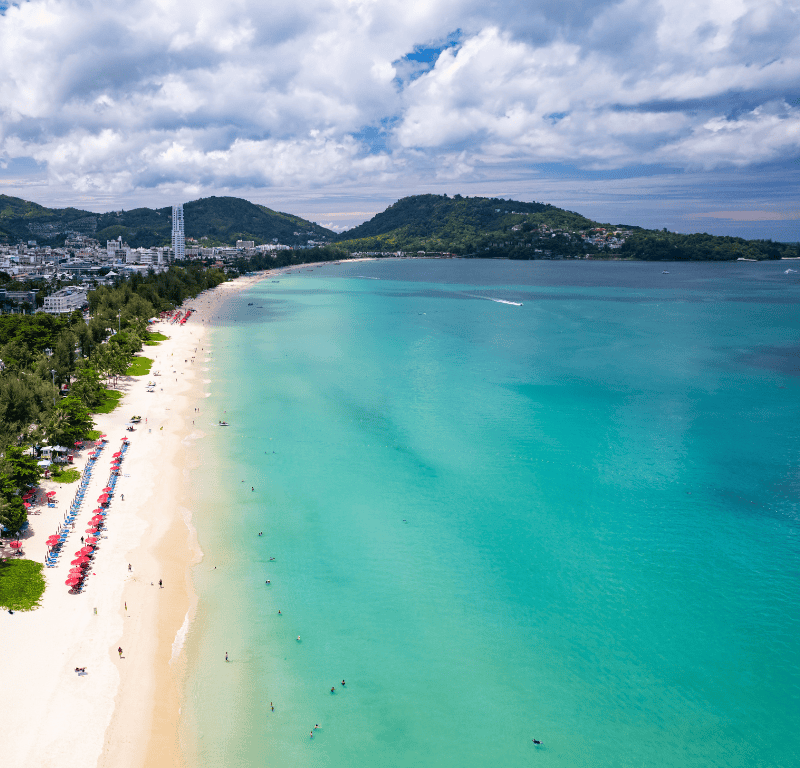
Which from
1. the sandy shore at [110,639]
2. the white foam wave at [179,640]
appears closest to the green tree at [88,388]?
the sandy shore at [110,639]

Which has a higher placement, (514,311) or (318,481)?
(514,311)

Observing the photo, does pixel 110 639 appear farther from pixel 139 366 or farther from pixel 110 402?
pixel 139 366

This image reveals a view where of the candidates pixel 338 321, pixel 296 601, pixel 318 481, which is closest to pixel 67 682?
pixel 296 601

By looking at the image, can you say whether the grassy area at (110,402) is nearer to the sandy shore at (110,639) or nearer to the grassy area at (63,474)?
the sandy shore at (110,639)

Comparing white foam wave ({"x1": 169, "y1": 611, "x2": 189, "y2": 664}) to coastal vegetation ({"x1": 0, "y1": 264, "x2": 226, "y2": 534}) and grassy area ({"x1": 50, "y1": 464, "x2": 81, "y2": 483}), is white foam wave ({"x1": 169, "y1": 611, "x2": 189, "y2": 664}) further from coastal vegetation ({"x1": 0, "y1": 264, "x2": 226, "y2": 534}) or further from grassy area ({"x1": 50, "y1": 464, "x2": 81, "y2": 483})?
grassy area ({"x1": 50, "y1": 464, "x2": 81, "y2": 483})

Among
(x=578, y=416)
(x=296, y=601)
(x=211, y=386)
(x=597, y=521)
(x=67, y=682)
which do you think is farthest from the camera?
(x=211, y=386)

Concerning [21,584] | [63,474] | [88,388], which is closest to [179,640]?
[21,584]

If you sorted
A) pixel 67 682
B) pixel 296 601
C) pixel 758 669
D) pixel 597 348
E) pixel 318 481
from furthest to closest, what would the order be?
pixel 597 348 → pixel 318 481 → pixel 296 601 → pixel 758 669 → pixel 67 682

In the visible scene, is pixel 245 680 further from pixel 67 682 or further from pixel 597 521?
pixel 597 521

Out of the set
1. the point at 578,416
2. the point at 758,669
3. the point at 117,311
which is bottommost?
the point at 758,669

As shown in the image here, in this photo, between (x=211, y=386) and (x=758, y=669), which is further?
(x=211, y=386)
